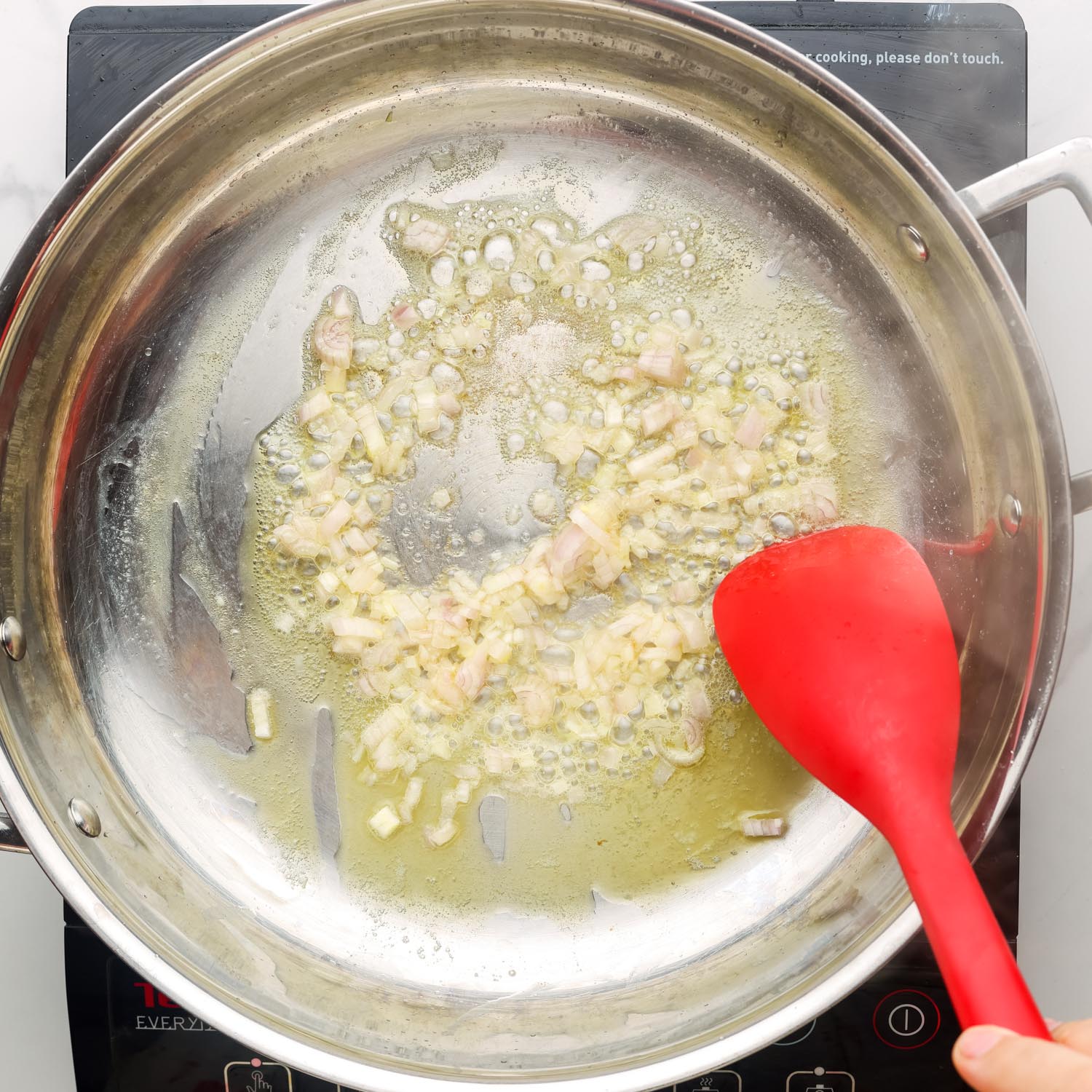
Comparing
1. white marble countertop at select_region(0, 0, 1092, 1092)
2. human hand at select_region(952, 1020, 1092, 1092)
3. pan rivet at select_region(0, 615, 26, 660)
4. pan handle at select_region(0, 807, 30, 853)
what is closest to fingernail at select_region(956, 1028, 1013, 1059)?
human hand at select_region(952, 1020, 1092, 1092)

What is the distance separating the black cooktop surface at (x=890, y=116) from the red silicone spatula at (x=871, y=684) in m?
0.24

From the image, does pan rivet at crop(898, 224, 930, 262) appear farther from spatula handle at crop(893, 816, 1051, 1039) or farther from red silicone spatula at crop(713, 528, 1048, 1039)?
spatula handle at crop(893, 816, 1051, 1039)

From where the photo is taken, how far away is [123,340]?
1017 millimetres

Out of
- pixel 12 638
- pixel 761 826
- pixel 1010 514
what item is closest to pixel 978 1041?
pixel 761 826

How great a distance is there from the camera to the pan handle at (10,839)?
2.74 feet

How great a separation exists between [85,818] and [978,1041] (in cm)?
89

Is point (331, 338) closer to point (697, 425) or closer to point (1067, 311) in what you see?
point (697, 425)

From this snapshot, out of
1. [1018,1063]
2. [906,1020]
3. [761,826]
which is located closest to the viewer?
[1018,1063]

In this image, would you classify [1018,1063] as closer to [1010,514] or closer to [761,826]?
[761,826]

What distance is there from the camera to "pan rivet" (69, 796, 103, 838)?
37.1 inches

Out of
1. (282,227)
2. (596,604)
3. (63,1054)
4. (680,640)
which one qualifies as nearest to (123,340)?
(282,227)

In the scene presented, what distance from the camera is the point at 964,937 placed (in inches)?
25.5

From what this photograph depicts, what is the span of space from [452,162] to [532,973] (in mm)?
962

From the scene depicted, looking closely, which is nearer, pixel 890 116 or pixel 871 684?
pixel 871 684
